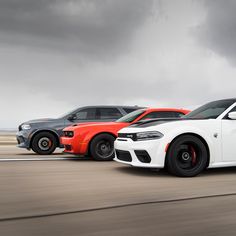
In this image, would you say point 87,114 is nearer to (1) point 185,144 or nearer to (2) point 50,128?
(2) point 50,128

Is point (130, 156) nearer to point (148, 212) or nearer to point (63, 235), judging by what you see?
point (148, 212)

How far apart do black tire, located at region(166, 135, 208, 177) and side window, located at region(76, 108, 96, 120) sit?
233 inches

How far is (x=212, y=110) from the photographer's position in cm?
709

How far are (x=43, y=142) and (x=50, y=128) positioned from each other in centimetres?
48

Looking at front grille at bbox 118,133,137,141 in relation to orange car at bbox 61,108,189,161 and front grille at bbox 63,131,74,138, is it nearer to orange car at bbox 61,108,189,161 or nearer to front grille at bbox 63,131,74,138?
orange car at bbox 61,108,189,161

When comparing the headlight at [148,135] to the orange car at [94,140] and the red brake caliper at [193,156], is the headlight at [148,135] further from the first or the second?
the orange car at [94,140]

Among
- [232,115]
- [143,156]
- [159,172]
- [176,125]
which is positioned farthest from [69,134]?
[232,115]

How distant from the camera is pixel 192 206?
Answer: 414cm

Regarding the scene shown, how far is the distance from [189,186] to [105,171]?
2105 mm

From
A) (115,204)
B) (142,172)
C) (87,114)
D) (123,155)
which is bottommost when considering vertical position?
(115,204)

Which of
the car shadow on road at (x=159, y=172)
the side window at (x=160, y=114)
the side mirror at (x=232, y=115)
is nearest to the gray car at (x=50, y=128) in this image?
the side window at (x=160, y=114)

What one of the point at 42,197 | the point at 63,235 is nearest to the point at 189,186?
the point at 42,197

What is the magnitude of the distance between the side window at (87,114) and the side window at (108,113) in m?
0.16

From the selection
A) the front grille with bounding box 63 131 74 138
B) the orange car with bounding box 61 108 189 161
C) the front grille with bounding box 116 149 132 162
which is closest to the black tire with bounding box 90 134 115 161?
the orange car with bounding box 61 108 189 161
